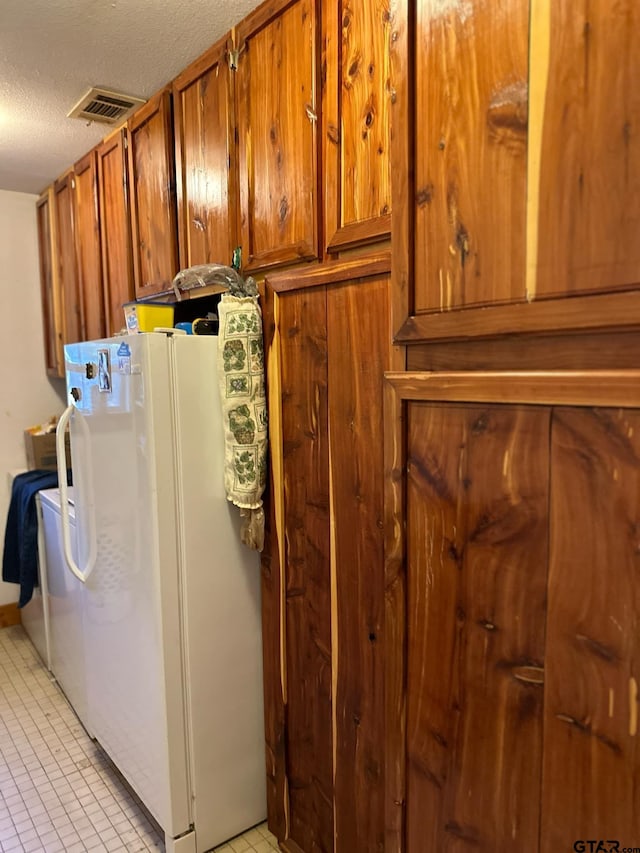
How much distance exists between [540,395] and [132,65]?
1.82 m

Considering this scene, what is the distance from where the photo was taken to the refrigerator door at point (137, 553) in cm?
150

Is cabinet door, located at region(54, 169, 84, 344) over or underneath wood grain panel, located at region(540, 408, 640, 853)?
over

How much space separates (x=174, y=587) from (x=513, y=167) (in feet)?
4.34

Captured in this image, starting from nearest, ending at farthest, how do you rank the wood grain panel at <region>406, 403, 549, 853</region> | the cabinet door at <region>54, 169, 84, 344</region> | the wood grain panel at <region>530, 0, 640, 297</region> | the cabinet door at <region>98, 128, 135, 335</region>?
the wood grain panel at <region>530, 0, 640, 297</region> → the wood grain panel at <region>406, 403, 549, 853</region> → the cabinet door at <region>98, 128, 135, 335</region> → the cabinet door at <region>54, 169, 84, 344</region>

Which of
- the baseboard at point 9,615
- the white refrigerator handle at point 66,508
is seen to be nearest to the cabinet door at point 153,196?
the white refrigerator handle at point 66,508

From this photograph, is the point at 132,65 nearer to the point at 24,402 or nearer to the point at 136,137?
the point at 136,137

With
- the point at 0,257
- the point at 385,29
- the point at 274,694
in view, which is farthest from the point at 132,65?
the point at 274,694

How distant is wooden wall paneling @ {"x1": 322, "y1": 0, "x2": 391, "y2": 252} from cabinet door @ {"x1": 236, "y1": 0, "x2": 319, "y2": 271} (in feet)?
0.17

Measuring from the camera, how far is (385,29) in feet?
3.78

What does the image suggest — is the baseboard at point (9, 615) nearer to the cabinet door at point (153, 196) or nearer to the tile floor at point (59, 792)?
the tile floor at point (59, 792)

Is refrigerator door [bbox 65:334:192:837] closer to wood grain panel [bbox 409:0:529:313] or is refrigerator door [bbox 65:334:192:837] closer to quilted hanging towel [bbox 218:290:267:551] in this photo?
quilted hanging towel [bbox 218:290:267:551]

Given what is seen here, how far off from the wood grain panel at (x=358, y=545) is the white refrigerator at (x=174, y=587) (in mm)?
400

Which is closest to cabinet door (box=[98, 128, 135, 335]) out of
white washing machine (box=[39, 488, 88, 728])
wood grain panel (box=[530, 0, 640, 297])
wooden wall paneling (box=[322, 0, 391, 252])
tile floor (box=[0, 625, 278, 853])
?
white washing machine (box=[39, 488, 88, 728])

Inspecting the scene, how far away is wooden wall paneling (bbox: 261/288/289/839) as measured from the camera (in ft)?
5.10
